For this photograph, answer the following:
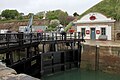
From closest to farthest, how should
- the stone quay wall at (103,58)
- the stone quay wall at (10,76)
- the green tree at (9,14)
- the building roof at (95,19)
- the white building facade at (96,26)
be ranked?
the stone quay wall at (10,76)
the stone quay wall at (103,58)
the white building facade at (96,26)
the building roof at (95,19)
the green tree at (9,14)

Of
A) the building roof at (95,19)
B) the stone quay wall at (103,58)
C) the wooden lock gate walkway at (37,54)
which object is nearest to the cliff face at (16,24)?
the building roof at (95,19)

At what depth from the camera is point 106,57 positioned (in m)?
19.9

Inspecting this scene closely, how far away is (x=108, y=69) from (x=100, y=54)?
1599mm

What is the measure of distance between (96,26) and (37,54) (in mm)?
12770

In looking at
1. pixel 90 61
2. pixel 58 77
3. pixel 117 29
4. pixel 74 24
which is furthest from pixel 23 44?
pixel 74 24

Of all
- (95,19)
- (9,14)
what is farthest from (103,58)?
(9,14)

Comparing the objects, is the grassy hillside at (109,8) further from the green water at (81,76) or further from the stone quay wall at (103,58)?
the green water at (81,76)

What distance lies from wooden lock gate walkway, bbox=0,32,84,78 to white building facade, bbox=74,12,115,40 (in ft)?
21.1

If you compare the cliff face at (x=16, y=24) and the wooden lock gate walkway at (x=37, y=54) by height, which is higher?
the cliff face at (x=16, y=24)

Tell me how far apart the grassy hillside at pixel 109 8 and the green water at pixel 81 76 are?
10070mm

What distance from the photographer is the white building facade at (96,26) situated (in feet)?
90.5

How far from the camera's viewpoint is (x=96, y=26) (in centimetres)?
2886

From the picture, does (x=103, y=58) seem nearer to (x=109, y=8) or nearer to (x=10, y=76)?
(x=109, y=8)

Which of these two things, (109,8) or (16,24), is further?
(16,24)
